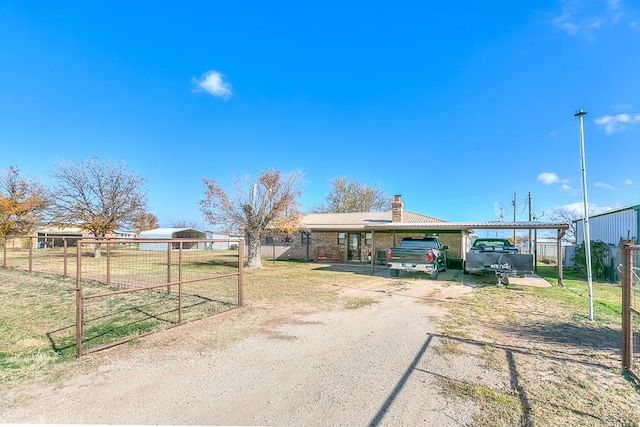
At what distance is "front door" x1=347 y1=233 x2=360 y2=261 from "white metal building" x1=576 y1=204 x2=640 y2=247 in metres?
13.3

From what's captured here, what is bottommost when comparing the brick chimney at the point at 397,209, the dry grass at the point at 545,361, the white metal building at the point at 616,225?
the dry grass at the point at 545,361

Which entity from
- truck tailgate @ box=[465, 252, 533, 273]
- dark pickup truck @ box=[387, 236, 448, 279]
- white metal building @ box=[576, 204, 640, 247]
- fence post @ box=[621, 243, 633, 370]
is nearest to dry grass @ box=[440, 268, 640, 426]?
fence post @ box=[621, 243, 633, 370]

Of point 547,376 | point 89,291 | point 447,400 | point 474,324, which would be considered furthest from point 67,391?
→ point 89,291

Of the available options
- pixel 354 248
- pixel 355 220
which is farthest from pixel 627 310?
pixel 355 220

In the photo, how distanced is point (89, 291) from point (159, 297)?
280cm

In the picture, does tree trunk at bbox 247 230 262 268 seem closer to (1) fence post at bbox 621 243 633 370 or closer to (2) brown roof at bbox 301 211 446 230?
(2) brown roof at bbox 301 211 446 230

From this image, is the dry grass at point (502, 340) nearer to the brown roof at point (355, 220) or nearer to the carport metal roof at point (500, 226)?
the carport metal roof at point (500, 226)

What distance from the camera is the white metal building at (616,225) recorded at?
12.8 metres

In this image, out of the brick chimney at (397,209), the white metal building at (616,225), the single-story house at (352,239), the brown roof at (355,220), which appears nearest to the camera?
the white metal building at (616,225)

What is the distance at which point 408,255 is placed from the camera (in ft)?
42.7

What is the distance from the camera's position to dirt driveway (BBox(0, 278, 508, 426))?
10.0 feet

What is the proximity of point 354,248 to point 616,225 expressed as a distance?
45.1 feet

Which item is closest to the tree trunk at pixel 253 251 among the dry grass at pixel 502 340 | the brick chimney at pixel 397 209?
the dry grass at pixel 502 340

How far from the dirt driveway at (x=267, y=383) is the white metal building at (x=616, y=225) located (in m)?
12.8
